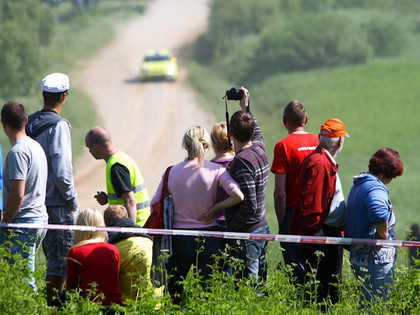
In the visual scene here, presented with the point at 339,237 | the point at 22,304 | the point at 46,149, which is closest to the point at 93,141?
the point at 46,149

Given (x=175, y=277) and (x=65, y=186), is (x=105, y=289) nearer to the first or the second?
(x=175, y=277)

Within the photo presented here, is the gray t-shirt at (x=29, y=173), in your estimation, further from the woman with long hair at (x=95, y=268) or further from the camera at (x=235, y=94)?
the camera at (x=235, y=94)

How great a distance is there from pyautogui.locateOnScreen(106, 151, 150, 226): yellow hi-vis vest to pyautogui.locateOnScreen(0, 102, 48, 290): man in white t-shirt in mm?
743

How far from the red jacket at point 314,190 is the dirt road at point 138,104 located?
22.7 metres

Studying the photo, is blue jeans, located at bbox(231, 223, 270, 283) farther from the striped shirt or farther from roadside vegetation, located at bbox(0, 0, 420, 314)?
roadside vegetation, located at bbox(0, 0, 420, 314)

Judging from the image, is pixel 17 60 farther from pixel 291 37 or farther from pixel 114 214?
pixel 114 214

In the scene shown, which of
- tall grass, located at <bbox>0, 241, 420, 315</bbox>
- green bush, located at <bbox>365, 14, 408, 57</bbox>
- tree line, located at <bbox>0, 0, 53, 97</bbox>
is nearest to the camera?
tall grass, located at <bbox>0, 241, 420, 315</bbox>

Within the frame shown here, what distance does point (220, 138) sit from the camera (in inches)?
243

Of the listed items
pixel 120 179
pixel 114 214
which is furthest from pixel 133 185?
pixel 114 214

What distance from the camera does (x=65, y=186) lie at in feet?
19.8

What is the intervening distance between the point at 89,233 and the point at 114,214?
50 centimetres

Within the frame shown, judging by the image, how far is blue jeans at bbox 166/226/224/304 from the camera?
18.5ft

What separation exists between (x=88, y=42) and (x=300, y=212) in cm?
5094

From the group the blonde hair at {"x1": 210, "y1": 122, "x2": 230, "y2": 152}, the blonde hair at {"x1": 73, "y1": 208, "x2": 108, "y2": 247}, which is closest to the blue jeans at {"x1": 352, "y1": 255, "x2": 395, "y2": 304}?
A: the blonde hair at {"x1": 210, "y1": 122, "x2": 230, "y2": 152}
